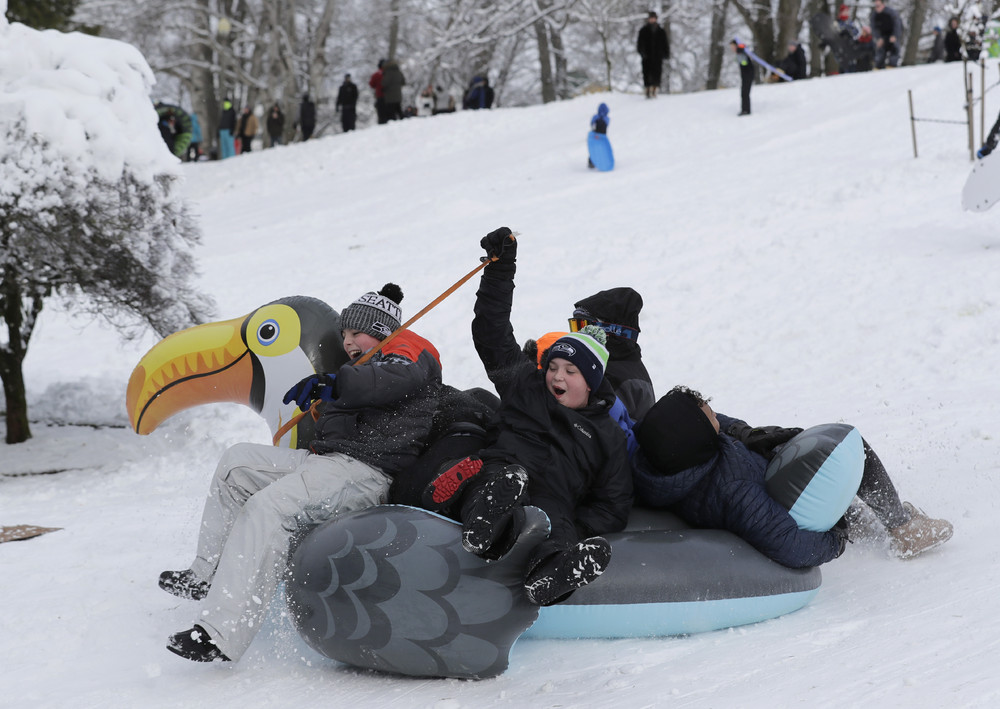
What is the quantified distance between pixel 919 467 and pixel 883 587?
1.54 metres

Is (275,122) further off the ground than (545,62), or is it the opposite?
(545,62)

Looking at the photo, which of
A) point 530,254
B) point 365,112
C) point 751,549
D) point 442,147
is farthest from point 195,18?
point 751,549

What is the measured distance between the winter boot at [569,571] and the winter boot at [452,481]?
0.50m

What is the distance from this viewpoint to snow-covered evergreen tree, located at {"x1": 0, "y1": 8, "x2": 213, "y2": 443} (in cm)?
668

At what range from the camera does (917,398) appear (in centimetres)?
668

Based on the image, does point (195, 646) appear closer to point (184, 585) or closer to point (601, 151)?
point (184, 585)

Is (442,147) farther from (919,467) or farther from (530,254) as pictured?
(919,467)

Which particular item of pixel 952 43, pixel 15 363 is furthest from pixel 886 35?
pixel 15 363

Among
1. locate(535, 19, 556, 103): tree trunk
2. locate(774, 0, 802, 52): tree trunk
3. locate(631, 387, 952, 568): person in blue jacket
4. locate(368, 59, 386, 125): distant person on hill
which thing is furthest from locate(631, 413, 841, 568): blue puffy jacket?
locate(535, 19, 556, 103): tree trunk

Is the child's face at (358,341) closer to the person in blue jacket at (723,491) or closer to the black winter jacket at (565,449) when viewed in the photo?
the black winter jacket at (565,449)

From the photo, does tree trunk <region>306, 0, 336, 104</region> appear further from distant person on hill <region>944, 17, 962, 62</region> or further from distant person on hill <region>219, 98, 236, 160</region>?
distant person on hill <region>944, 17, 962, 62</region>

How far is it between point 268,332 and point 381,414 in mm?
1516

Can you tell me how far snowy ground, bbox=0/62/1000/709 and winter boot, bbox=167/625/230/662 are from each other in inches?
4.0

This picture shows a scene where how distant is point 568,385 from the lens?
157 inches
